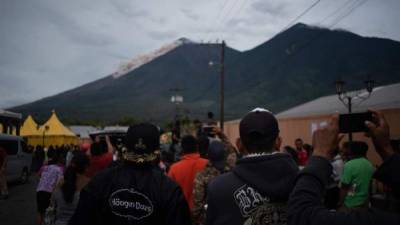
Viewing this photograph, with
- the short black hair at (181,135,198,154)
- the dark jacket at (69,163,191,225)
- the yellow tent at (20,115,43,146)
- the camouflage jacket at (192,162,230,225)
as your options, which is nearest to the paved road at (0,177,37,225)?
the short black hair at (181,135,198,154)

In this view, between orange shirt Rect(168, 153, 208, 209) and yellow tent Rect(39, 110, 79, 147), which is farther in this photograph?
yellow tent Rect(39, 110, 79, 147)

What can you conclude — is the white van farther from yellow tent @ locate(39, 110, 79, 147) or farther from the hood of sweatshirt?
the hood of sweatshirt

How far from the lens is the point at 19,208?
551 inches

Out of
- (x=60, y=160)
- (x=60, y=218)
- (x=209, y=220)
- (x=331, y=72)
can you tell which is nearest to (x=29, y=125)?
(x=60, y=160)

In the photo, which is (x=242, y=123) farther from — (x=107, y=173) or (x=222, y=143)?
(x=222, y=143)

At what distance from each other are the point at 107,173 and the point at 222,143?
2047mm

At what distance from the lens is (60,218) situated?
502 centimetres

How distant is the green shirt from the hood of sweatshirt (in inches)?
150

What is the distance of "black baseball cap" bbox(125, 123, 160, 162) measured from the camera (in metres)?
3.12

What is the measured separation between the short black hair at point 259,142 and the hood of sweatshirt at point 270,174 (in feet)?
0.21

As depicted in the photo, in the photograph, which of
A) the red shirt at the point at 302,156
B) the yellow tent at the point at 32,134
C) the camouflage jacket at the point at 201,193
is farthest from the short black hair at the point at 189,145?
the yellow tent at the point at 32,134

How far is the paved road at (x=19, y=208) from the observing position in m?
11.7

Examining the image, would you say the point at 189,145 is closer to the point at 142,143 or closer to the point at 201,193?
the point at 201,193

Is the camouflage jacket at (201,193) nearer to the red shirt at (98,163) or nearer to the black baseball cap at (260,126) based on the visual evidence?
the red shirt at (98,163)
